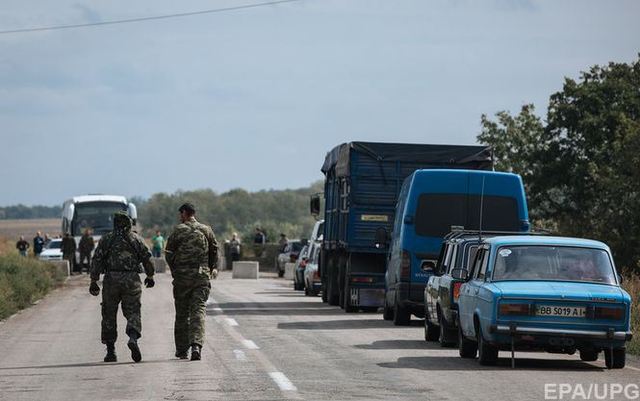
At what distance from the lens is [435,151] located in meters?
29.2

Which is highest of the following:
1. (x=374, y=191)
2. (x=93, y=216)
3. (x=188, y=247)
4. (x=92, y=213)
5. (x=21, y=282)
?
(x=92, y=213)

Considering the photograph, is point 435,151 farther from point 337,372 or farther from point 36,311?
point 337,372

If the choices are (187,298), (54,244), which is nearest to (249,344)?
(187,298)

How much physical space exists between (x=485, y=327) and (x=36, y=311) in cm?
1617

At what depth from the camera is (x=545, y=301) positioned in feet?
55.6

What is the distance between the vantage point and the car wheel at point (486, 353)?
17.3 meters

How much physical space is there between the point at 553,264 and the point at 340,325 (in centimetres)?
863

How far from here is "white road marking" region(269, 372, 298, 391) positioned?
48.0 feet

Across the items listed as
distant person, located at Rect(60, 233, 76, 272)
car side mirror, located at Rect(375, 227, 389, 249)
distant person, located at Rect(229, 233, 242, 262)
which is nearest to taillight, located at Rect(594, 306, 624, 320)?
car side mirror, located at Rect(375, 227, 389, 249)

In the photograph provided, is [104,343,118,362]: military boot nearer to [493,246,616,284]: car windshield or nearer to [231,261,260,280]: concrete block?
[493,246,616,284]: car windshield

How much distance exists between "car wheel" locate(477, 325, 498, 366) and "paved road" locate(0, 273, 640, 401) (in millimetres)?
159

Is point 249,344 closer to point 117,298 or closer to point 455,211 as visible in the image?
point 117,298

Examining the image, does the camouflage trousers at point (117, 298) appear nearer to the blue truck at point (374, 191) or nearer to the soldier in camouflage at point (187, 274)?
the soldier in camouflage at point (187, 274)
